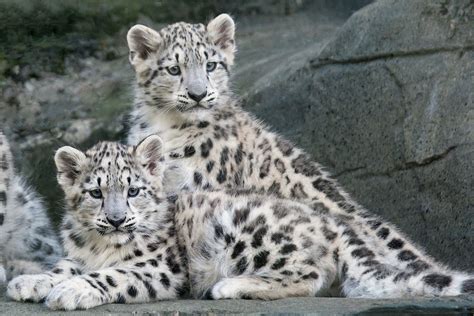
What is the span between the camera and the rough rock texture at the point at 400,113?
27.6 ft

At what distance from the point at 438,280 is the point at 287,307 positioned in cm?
95

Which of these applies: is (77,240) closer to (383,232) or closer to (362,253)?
(362,253)

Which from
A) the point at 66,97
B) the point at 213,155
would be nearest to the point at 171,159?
the point at 213,155

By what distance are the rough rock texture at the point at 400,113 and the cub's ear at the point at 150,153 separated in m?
2.34

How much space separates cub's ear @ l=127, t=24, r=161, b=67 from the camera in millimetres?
8391

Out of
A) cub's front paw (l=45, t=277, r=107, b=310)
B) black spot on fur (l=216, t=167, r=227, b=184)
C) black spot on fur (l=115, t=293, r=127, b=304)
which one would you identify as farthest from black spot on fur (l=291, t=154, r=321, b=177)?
cub's front paw (l=45, t=277, r=107, b=310)

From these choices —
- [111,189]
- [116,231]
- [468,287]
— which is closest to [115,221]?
[116,231]

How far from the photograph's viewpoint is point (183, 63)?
27.0 ft

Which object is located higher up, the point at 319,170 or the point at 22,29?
the point at 22,29

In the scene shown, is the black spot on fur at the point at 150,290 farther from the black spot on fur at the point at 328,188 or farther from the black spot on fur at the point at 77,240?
the black spot on fur at the point at 328,188

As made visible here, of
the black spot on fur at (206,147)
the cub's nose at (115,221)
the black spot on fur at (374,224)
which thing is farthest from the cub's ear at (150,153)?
the black spot on fur at (374,224)

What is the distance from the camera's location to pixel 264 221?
6.83 metres

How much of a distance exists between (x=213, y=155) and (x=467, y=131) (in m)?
1.94

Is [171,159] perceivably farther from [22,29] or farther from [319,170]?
[22,29]
